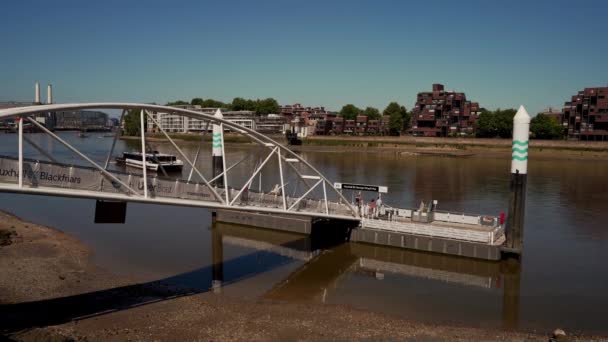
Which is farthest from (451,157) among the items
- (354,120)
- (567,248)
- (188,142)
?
(188,142)

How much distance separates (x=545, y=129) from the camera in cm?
12112

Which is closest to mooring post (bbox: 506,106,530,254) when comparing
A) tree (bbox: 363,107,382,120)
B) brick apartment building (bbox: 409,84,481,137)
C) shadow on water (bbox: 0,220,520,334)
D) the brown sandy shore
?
shadow on water (bbox: 0,220,520,334)

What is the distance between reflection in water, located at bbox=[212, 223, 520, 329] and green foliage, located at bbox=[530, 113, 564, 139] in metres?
107

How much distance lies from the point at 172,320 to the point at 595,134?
122 meters

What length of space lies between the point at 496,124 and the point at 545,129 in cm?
1156

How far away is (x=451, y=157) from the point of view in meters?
112

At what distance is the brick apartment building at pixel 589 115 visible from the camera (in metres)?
114

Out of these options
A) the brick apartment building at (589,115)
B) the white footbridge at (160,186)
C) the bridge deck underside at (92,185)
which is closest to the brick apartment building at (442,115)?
the brick apartment building at (589,115)

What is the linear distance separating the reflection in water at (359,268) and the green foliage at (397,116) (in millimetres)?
125603

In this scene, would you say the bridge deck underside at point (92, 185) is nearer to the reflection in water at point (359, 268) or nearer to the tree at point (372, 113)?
the reflection in water at point (359, 268)

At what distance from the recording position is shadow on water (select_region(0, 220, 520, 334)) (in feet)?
62.2

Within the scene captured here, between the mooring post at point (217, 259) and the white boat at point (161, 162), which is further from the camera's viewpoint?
the white boat at point (161, 162)

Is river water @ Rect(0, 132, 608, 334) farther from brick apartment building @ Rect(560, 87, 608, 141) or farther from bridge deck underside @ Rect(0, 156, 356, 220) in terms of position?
brick apartment building @ Rect(560, 87, 608, 141)

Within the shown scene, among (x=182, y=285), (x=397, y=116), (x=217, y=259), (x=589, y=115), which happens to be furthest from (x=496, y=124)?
(x=182, y=285)
